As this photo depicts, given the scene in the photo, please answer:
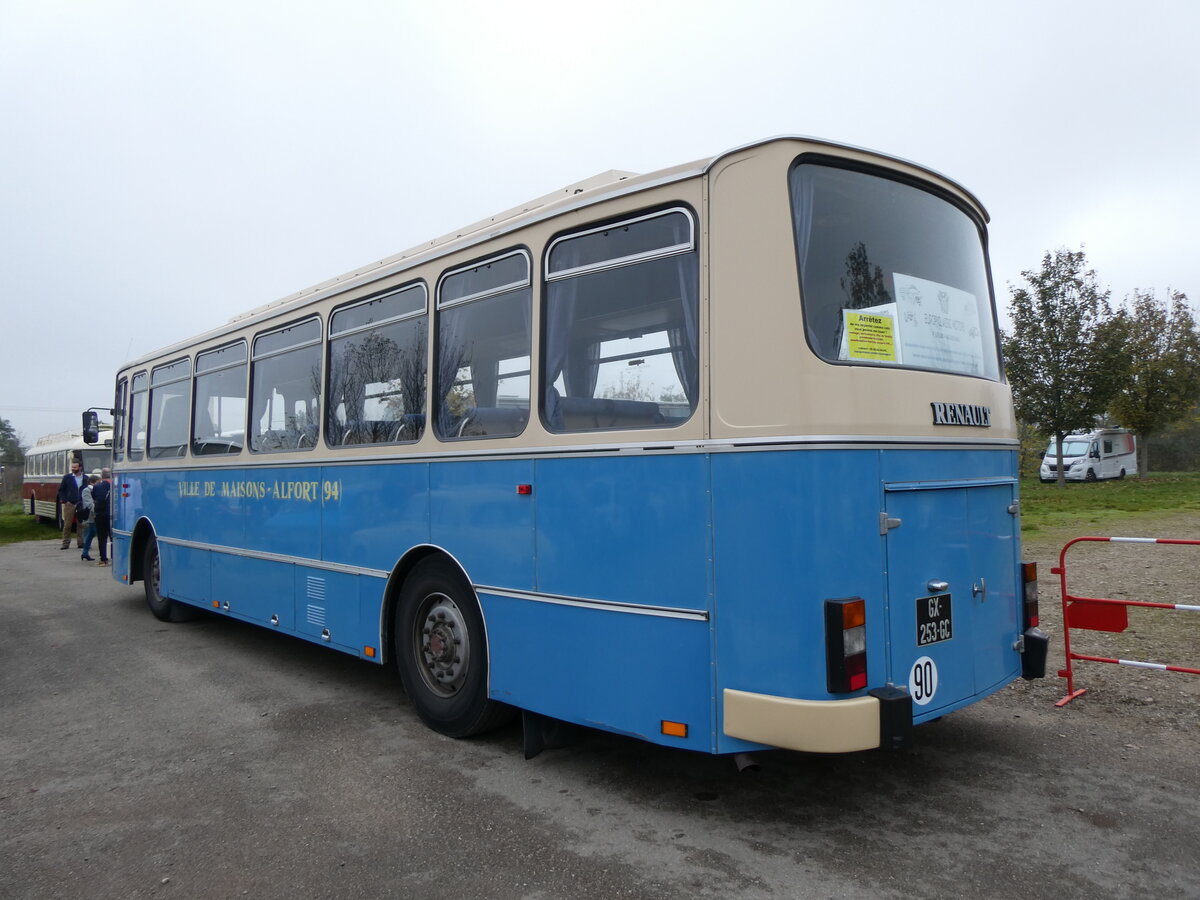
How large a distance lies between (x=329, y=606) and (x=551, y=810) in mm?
2703

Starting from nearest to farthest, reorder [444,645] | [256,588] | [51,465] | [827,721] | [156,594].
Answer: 1. [827,721]
2. [444,645]
3. [256,588]
4. [156,594]
5. [51,465]

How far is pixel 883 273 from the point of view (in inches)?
158

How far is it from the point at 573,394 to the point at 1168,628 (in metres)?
6.44

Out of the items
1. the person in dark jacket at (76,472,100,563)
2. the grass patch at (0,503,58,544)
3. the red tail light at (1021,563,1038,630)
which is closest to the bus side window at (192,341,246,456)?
the red tail light at (1021,563,1038,630)

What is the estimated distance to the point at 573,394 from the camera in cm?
440

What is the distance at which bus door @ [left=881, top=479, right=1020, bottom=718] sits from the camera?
3.74 metres

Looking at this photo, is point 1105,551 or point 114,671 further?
point 1105,551

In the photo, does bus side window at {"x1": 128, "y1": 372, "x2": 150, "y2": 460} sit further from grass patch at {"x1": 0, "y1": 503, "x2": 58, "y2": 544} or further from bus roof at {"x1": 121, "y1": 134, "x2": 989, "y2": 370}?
grass patch at {"x1": 0, "y1": 503, "x2": 58, "y2": 544}

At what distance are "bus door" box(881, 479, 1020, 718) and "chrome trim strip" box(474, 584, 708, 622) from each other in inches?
33.6

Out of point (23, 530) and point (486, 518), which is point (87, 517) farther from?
point (486, 518)

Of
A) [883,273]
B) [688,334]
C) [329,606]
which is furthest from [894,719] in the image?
[329,606]

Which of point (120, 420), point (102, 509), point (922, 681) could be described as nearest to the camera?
point (922, 681)

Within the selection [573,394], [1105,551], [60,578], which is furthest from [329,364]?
[1105,551]

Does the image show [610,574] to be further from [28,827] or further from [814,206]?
[28,827]
